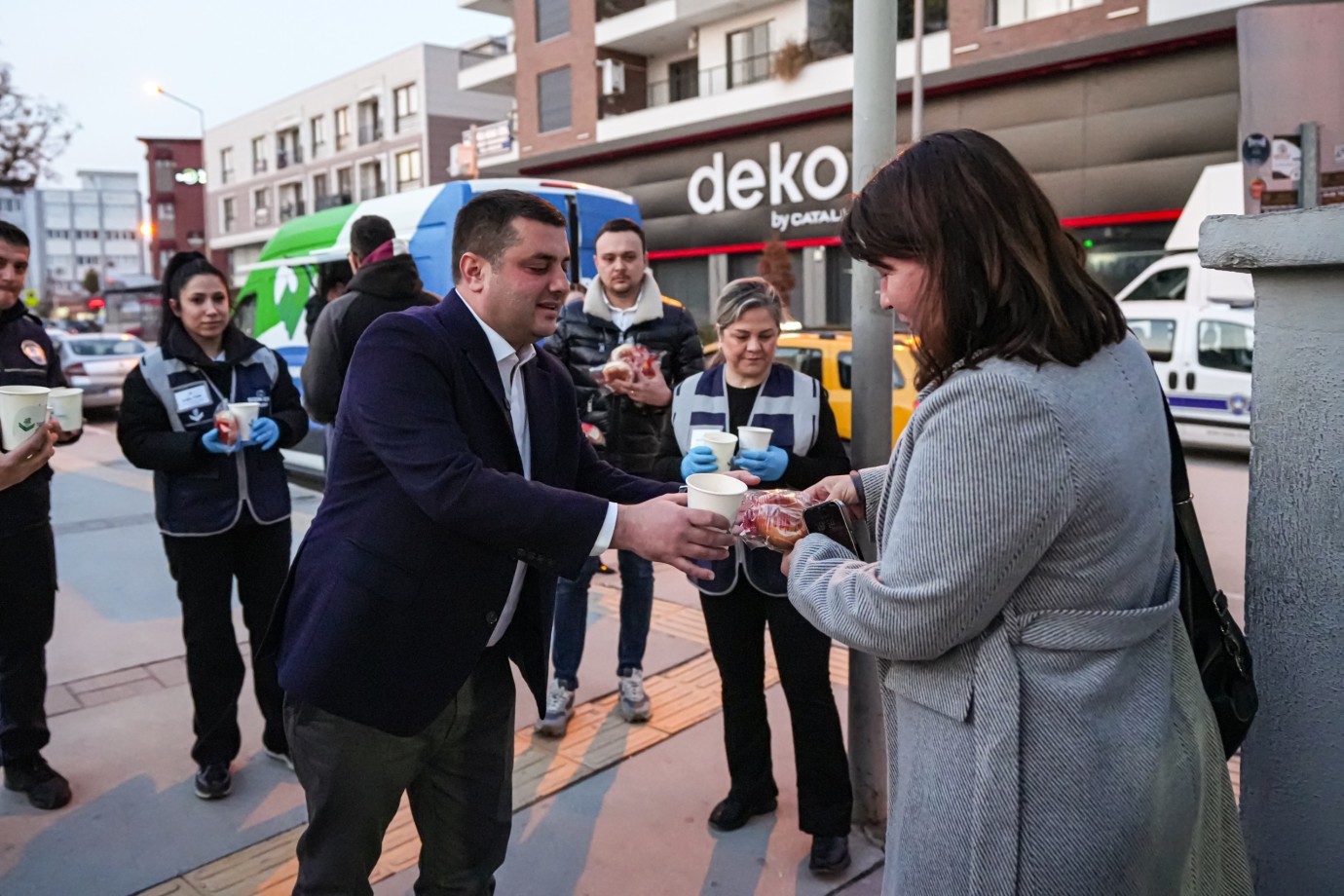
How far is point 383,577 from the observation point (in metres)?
2.14

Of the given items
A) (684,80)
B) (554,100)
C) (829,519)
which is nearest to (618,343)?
(829,519)

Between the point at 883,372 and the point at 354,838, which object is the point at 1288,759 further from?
the point at 354,838

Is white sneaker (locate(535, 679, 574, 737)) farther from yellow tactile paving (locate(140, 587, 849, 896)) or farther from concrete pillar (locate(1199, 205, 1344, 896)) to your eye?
concrete pillar (locate(1199, 205, 1344, 896))

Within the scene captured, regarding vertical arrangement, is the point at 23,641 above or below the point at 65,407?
below

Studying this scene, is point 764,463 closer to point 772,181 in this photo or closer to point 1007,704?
point 1007,704

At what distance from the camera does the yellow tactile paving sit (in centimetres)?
318

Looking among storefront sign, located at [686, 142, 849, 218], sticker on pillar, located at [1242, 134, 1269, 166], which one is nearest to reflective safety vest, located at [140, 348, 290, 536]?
sticker on pillar, located at [1242, 134, 1269, 166]

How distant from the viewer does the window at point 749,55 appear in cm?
2402

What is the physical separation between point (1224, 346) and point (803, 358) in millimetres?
5263

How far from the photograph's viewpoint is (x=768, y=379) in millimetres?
3473

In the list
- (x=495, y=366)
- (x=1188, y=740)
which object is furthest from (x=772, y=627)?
(x=1188, y=740)

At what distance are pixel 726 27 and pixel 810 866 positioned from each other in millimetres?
24766

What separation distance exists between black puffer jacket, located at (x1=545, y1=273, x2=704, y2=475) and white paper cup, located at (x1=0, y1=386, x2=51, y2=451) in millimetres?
2171

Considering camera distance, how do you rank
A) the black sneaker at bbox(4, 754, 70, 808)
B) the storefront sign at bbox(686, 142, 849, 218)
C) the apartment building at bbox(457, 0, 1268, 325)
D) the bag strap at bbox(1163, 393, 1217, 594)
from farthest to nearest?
the storefront sign at bbox(686, 142, 849, 218) < the apartment building at bbox(457, 0, 1268, 325) < the black sneaker at bbox(4, 754, 70, 808) < the bag strap at bbox(1163, 393, 1217, 594)
